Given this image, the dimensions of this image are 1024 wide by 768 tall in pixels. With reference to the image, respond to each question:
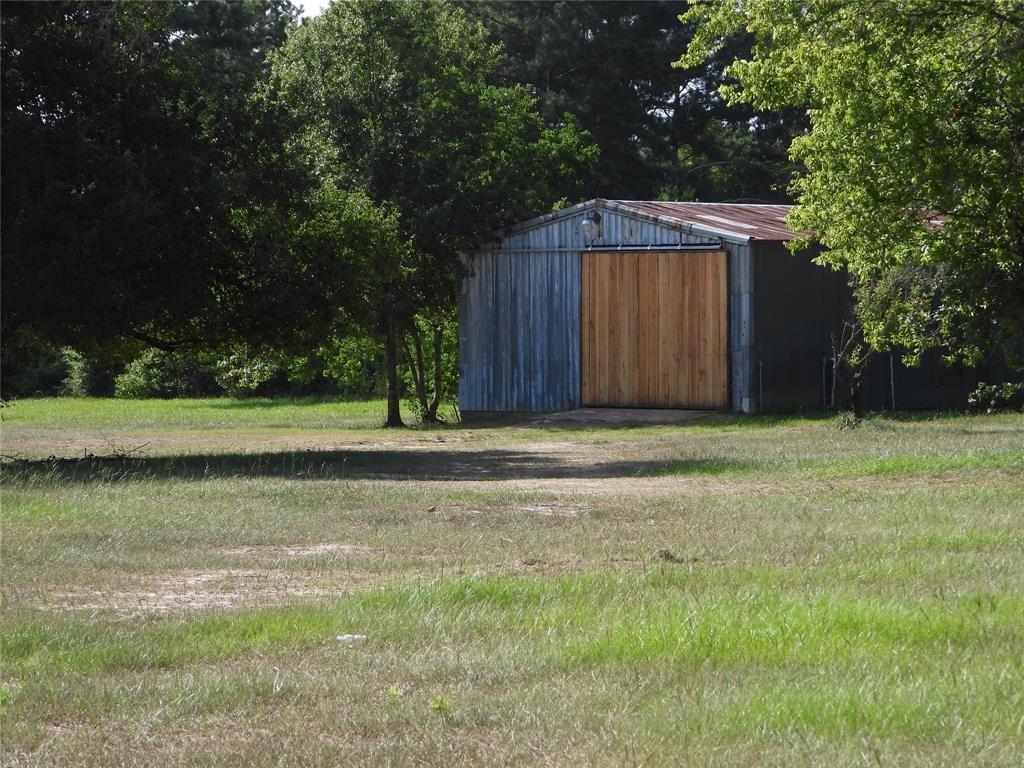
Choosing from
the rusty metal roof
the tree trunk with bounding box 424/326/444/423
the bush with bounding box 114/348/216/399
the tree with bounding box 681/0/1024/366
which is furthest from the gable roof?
the bush with bounding box 114/348/216/399

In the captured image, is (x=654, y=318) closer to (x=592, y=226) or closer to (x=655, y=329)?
(x=655, y=329)

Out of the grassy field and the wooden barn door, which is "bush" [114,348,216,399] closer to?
the wooden barn door

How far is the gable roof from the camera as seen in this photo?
27.7 meters

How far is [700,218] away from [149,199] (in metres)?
14.1

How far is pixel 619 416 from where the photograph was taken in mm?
28328

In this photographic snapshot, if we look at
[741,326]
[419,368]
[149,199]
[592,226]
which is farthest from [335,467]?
[419,368]

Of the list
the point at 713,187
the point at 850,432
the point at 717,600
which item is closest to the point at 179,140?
the point at 850,432

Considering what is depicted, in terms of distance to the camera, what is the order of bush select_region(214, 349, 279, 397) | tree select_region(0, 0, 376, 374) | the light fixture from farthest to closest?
bush select_region(214, 349, 279, 397), the light fixture, tree select_region(0, 0, 376, 374)

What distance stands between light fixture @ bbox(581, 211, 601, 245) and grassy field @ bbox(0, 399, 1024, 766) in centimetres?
1422

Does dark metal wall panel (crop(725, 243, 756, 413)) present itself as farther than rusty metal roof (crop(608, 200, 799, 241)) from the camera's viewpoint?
No

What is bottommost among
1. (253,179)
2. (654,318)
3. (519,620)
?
(519,620)

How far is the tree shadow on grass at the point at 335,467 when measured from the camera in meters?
16.6

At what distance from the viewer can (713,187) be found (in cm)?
4756

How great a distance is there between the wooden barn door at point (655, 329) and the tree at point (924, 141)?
38.0 feet
